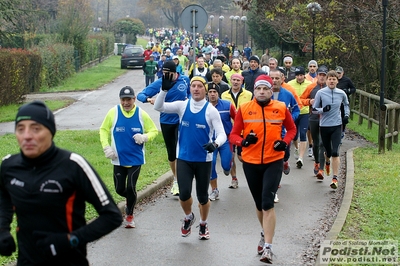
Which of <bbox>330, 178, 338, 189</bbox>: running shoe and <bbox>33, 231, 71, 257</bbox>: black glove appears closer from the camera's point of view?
<bbox>33, 231, 71, 257</bbox>: black glove

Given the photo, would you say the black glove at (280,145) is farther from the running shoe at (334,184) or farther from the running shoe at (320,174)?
the running shoe at (320,174)

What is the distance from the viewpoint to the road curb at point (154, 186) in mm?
10807

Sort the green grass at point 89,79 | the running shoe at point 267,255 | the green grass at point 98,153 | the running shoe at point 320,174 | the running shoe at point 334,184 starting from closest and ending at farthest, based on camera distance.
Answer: the running shoe at point 267,255
the running shoe at point 334,184
the green grass at point 98,153
the running shoe at point 320,174
the green grass at point 89,79

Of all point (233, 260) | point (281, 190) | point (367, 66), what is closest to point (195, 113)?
point (233, 260)

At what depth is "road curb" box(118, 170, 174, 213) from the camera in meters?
10.8

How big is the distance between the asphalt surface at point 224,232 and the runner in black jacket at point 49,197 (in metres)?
3.45

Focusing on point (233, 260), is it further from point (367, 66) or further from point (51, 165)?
point (367, 66)

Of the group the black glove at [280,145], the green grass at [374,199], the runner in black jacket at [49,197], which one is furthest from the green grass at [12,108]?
the runner in black jacket at [49,197]

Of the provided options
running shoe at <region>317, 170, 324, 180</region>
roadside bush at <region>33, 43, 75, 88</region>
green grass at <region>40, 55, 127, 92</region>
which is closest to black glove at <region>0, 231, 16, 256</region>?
running shoe at <region>317, 170, 324, 180</region>

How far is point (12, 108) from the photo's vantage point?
2442 cm

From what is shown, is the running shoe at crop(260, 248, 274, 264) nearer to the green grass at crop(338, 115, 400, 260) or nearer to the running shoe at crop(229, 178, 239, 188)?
the green grass at crop(338, 115, 400, 260)

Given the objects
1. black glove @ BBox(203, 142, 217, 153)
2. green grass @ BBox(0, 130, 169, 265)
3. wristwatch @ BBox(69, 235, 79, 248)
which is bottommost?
green grass @ BBox(0, 130, 169, 265)

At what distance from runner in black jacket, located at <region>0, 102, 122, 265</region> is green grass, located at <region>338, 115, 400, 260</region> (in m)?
4.76

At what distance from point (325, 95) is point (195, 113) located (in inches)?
161
